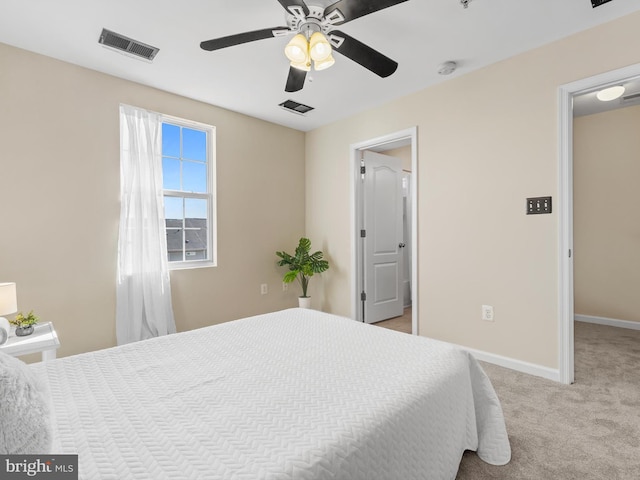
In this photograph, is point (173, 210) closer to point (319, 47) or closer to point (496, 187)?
point (319, 47)

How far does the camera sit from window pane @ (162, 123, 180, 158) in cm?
328

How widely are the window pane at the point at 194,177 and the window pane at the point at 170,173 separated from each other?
62mm

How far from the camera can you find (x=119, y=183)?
2.87 metres

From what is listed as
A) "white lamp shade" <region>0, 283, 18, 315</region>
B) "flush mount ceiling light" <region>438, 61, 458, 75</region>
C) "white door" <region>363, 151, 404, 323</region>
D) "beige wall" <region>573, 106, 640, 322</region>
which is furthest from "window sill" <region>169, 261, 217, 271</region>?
"beige wall" <region>573, 106, 640, 322</region>

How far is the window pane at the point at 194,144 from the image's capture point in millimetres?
3416

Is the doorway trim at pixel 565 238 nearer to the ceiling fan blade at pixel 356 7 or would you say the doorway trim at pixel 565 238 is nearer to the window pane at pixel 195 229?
the ceiling fan blade at pixel 356 7

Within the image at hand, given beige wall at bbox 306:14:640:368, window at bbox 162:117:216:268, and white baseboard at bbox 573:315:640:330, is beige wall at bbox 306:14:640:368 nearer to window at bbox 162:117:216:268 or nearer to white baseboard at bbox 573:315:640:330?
window at bbox 162:117:216:268

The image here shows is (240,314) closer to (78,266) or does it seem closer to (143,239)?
(143,239)

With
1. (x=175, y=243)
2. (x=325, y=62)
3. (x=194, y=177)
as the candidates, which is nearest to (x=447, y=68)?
(x=325, y=62)

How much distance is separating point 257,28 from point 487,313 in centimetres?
294

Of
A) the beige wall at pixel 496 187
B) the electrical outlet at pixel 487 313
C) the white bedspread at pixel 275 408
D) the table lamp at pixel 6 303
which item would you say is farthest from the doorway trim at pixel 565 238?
the table lamp at pixel 6 303

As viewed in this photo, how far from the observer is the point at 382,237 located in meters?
4.16

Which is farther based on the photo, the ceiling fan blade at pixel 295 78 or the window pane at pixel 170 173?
the window pane at pixel 170 173

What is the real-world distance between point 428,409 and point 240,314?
294 centimetres
